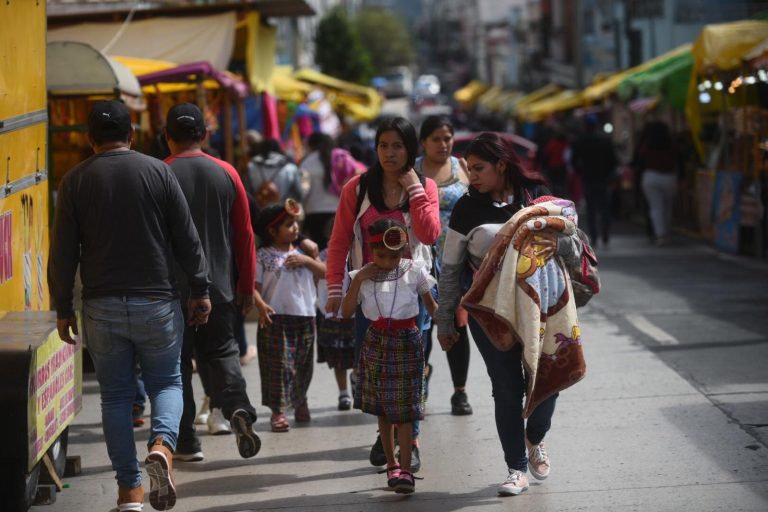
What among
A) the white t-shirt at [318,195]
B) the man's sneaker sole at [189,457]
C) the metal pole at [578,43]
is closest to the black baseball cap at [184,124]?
the man's sneaker sole at [189,457]

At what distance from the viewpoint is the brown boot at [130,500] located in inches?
219

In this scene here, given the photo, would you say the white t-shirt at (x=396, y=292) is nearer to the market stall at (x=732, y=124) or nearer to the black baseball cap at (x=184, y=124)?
the black baseball cap at (x=184, y=124)

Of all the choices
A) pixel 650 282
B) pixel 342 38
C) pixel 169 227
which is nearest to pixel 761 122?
pixel 650 282

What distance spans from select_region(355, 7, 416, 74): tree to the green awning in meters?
71.5

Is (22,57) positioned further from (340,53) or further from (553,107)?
(340,53)

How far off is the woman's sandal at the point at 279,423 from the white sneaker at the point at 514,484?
6.71 feet

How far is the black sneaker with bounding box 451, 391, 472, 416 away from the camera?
307 inches

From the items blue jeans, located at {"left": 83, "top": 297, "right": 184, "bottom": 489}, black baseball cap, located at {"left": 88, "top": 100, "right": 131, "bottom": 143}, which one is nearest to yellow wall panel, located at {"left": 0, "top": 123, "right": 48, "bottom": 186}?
black baseball cap, located at {"left": 88, "top": 100, "right": 131, "bottom": 143}

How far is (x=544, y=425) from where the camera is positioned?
6.00 m

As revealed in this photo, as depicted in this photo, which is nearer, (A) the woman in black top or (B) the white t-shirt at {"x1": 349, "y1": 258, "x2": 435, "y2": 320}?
(A) the woman in black top

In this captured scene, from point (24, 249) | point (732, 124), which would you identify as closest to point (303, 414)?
point (24, 249)

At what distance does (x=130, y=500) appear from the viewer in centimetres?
558

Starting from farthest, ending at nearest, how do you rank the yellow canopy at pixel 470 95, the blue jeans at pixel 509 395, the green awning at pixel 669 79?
the yellow canopy at pixel 470 95 < the green awning at pixel 669 79 < the blue jeans at pixel 509 395

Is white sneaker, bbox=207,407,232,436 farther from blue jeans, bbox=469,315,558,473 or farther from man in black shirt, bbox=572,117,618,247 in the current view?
man in black shirt, bbox=572,117,618,247
